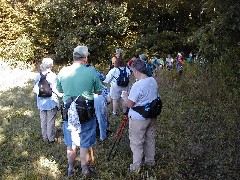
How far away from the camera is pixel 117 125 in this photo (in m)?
7.54

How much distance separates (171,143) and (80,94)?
2518 millimetres

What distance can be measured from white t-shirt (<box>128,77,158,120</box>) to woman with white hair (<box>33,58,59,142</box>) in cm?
204

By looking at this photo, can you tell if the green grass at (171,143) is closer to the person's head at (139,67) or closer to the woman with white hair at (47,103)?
the woman with white hair at (47,103)

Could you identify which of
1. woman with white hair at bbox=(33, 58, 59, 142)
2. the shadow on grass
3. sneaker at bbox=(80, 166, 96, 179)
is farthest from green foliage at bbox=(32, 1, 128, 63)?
sneaker at bbox=(80, 166, 96, 179)

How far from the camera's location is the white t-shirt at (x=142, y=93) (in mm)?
4633

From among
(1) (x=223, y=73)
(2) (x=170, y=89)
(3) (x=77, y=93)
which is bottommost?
(2) (x=170, y=89)

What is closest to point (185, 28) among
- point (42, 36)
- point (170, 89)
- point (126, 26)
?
point (126, 26)

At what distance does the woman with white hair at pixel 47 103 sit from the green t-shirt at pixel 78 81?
163cm

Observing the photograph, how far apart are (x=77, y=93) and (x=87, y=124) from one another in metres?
0.50

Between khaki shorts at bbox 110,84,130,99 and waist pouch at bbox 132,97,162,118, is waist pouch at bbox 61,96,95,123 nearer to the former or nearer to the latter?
waist pouch at bbox 132,97,162,118

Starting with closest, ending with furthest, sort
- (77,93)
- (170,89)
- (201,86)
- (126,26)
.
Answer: (77,93), (201,86), (170,89), (126,26)

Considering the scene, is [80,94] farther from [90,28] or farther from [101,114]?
[90,28]

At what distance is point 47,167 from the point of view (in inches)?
214

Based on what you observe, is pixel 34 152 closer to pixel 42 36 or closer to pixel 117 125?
pixel 117 125
